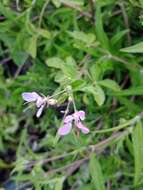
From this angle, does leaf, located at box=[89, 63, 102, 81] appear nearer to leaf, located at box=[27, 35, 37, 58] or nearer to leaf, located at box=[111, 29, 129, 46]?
leaf, located at box=[111, 29, 129, 46]

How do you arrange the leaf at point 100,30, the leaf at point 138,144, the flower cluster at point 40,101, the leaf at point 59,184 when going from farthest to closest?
the leaf at point 59,184
the leaf at point 100,30
the leaf at point 138,144
the flower cluster at point 40,101

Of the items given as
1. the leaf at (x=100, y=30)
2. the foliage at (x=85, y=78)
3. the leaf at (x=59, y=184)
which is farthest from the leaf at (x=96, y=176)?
the leaf at (x=100, y=30)

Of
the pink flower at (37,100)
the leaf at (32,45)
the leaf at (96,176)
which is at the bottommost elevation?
the leaf at (96,176)

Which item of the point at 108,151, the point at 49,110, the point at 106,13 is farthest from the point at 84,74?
the point at 108,151

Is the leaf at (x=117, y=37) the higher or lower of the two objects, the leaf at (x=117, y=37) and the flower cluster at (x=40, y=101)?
the lower

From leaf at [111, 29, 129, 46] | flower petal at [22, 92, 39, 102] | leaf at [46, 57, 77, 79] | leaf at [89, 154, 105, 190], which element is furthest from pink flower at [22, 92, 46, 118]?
leaf at [111, 29, 129, 46]

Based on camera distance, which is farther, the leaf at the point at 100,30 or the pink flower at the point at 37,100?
the leaf at the point at 100,30

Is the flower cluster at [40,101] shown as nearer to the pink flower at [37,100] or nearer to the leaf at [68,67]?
the pink flower at [37,100]

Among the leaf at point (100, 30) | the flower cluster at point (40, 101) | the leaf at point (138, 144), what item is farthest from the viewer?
the leaf at point (100, 30)

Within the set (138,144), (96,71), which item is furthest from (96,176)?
(96,71)
